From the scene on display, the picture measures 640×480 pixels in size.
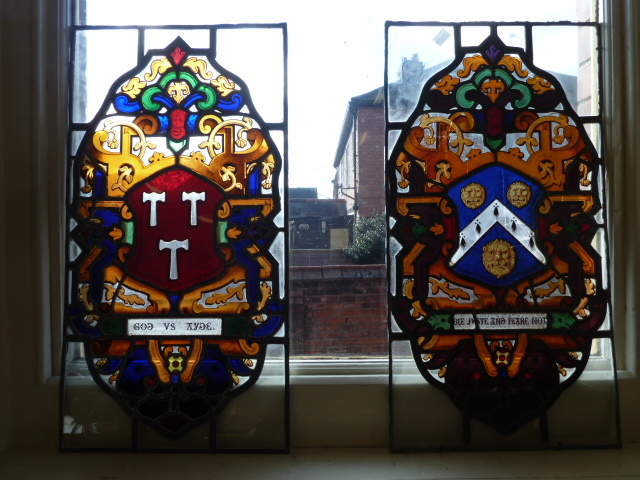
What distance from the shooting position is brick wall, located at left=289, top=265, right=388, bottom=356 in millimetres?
1794

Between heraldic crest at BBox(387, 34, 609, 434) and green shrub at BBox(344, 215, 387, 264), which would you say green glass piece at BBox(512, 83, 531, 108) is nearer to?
heraldic crest at BBox(387, 34, 609, 434)

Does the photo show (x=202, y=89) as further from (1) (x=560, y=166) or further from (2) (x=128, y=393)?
(1) (x=560, y=166)

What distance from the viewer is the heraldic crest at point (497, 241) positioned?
1.69 meters

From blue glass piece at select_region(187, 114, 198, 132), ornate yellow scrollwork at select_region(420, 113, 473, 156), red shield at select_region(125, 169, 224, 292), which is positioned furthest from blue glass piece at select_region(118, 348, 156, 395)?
ornate yellow scrollwork at select_region(420, 113, 473, 156)

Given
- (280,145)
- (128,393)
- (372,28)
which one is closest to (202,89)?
(280,145)

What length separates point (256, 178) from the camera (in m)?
1.71

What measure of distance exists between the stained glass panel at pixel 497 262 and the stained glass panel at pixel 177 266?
399 mm

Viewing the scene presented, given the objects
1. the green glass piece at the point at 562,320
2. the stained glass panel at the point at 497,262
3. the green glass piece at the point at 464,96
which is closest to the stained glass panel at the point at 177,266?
the stained glass panel at the point at 497,262

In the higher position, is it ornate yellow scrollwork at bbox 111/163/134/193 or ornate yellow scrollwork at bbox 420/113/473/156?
ornate yellow scrollwork at bbox 420/113/473/156

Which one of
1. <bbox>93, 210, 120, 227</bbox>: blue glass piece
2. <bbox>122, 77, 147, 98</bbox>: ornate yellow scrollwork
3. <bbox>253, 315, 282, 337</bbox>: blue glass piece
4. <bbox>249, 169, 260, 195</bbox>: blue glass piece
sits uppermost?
<bbox>122, 77, 147, 98</bbox>: ornate yellow scrollwork

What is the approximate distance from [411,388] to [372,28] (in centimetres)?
113

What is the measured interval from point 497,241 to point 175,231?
977 millimetres

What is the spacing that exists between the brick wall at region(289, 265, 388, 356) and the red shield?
300 mm

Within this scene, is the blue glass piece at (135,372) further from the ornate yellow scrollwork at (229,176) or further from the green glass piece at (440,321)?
the green glass piece at (440,321)
